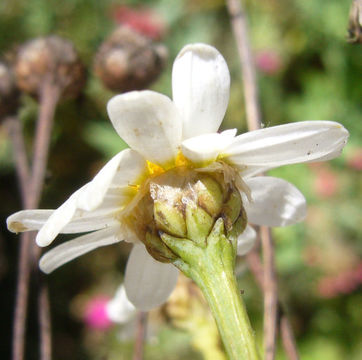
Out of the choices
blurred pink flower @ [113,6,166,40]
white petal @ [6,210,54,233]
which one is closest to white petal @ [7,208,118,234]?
white petal @ [6,210,54,233]

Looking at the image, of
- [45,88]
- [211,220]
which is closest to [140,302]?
[211,220]

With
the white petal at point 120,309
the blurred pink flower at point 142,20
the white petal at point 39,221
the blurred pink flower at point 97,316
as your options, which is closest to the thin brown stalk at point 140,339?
the white petal at point 120,309

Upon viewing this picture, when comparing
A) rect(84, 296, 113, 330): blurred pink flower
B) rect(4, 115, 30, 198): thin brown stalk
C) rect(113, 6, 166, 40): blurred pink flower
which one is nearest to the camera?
rect(4, 115, 30, 198): thin brown stalk

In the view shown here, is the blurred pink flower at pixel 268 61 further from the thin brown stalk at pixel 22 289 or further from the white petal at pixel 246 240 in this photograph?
the white petal at pixel 246 240

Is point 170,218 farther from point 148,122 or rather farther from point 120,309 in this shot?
point 120,309

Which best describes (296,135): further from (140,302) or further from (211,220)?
(140,302)

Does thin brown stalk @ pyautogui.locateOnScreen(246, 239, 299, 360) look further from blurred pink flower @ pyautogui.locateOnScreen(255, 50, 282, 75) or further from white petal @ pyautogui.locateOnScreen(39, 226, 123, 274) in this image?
blurred pink flower @ pyautogui.locateOnScreen(255, 50, 282, 75)

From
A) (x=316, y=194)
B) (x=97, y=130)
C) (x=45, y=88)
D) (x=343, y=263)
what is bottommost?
(x=343, y=263)
